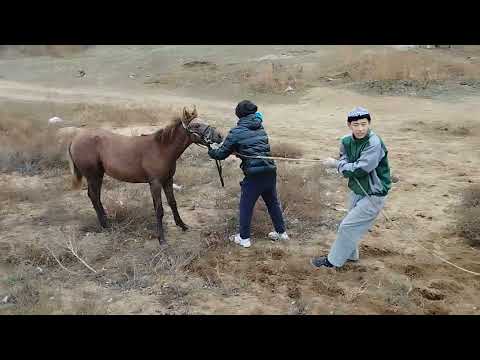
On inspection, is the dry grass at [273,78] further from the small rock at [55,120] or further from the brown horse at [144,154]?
the brown horse at [144,154]

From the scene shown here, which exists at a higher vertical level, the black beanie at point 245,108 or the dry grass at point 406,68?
the black beanie at point 245,108

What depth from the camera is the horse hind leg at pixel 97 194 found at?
5621 mm

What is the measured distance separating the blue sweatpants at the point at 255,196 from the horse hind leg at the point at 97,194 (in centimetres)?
172

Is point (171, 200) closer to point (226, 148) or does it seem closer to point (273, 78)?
point (226, 148)

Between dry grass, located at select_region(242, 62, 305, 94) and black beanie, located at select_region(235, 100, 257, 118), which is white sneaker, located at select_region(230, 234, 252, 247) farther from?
dry grass, located at select_region(242, 62, 305, 94)

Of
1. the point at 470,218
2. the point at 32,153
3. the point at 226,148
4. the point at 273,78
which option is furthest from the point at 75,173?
the point at 273,78

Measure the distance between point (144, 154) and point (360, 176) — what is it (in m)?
2.31

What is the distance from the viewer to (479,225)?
5344 millimetres

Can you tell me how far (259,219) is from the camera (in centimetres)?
576

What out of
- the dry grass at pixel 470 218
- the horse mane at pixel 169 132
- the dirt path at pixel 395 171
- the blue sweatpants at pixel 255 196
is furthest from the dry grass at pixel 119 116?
the dry grass at pixel 470 218

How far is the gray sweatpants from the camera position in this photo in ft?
14.2

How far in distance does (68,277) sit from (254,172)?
205 cm

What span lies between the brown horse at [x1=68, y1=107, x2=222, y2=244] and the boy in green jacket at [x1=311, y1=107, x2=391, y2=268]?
1.39m

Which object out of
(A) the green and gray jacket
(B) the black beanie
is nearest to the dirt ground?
(A) the green and gray jacket
